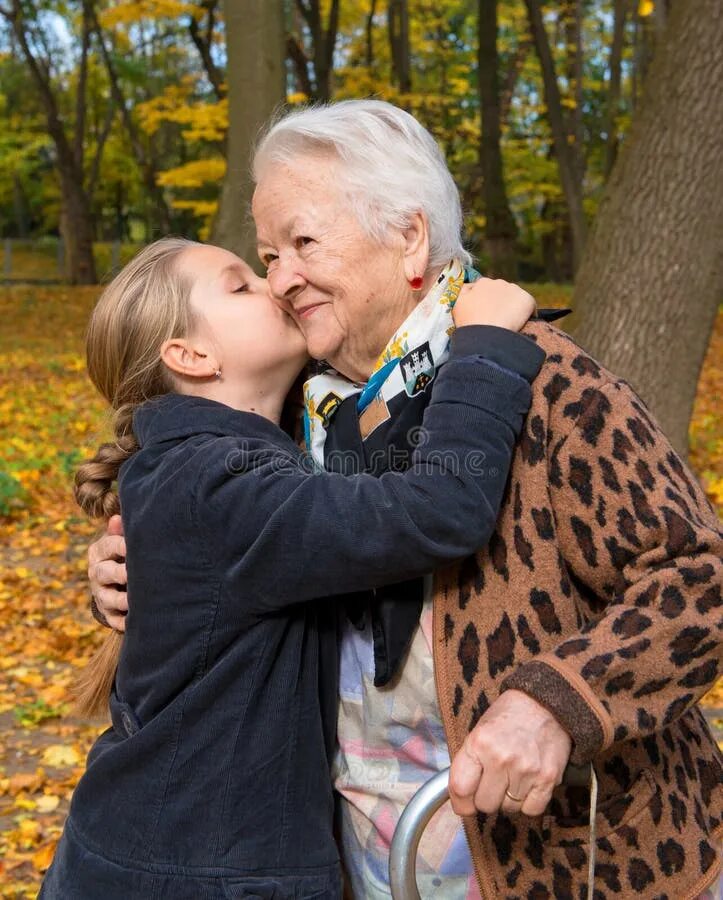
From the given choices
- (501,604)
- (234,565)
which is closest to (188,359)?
(234,565)

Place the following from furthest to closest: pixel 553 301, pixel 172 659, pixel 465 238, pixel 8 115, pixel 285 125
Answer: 1. pixel 8 115
2. pixel 553 301
3. pixel 465 238
4. pixel 285 125
5. pixel 172 659

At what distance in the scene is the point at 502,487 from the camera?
182 centimetres

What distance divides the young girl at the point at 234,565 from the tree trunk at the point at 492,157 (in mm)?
14635

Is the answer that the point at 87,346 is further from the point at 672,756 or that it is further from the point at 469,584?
the point at 672,756

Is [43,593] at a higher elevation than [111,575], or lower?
lower

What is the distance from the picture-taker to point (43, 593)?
7074 millimetres

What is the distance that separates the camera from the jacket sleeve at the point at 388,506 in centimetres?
178

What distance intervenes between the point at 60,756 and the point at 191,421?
3.56m

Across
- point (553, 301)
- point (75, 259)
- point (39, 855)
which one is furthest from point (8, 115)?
point (39, 855)

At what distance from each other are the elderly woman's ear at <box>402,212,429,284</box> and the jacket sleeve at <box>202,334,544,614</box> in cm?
29

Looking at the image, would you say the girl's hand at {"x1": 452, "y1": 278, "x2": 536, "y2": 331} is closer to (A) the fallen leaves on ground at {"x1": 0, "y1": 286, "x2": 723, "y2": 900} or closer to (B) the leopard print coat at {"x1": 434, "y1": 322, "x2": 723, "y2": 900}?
(B) the leopard print coat at {"x1": 434, "y1": 322, "x2": 723, "y2": 900}

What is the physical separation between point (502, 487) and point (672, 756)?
584 millimetres

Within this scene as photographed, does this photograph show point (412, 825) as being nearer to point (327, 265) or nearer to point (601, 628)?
point (601, 628)

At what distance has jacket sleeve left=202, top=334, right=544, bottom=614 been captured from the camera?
1.78m
